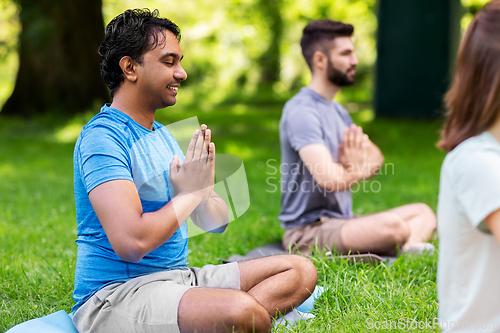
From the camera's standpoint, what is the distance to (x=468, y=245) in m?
1.51

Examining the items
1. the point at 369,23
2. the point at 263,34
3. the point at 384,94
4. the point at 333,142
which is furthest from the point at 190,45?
the point at 333,142

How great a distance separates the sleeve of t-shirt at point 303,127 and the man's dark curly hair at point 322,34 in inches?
20.4

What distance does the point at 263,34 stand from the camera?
91.4 ft

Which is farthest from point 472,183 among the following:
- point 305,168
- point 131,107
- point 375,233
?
point 305,168

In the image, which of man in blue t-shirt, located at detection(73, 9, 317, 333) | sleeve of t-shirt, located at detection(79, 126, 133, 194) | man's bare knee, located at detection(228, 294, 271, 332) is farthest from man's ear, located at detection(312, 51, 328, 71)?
man's bare knee, located at detection(228, 294, 271, 332)

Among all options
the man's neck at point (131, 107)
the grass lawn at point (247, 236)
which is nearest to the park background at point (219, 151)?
the grass lawn at point (247, 236)

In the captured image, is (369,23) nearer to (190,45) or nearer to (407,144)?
(190,45)

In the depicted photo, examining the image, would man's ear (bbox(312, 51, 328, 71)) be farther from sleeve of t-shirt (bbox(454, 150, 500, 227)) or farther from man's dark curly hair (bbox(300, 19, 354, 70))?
sleeve of t-shirt (bbox(454, 150, 500, 227))

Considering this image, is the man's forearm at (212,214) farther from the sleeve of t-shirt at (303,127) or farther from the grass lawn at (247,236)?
the sleeve of t-shirt at (303,127)

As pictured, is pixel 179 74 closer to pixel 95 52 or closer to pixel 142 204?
pixel 142 204

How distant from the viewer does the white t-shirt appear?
4.69 ft

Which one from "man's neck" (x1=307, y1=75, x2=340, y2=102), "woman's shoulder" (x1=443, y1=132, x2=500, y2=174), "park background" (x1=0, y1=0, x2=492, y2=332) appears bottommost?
"park background" (x1=0, y1=0, x2=492, y2=332)

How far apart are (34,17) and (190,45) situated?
18973 mm

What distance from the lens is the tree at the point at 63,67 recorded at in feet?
35.0
